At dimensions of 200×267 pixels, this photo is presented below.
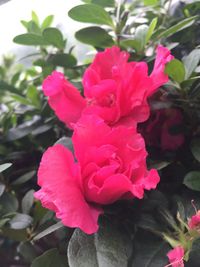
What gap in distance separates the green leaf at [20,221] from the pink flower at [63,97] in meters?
0.12

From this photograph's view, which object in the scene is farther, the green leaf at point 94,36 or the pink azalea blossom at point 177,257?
the green leaf at point 94,36

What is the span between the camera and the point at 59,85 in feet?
1.45

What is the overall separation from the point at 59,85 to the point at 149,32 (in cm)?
14

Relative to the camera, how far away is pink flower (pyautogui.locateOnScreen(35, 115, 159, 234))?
34cm

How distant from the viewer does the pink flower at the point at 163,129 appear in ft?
1.55

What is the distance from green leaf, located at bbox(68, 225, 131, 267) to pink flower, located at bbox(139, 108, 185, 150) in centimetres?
14

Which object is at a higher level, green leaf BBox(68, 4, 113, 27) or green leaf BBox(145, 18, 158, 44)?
green leaf BBox(68, 4, 113, 27)

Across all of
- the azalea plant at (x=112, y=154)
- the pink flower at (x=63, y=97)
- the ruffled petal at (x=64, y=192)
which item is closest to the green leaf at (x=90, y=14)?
the azalea plant at (x=112, y=154)

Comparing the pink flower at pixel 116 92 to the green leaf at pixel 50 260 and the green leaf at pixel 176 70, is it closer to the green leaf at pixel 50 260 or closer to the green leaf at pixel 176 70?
the green leaf at pixel 176 70

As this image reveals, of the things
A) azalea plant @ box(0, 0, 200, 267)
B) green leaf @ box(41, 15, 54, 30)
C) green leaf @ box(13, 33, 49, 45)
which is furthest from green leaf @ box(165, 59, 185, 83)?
green leaf @ box(41, 15, 54, 30)

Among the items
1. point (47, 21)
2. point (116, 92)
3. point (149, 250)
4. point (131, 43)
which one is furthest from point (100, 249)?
point (47, 21)

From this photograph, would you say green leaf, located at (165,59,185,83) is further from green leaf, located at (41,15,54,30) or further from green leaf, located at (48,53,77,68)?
green leaf, located at (41,15,54,30)

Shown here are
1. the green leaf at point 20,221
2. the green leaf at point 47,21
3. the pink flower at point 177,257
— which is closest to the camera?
the pink flower at point 177,257

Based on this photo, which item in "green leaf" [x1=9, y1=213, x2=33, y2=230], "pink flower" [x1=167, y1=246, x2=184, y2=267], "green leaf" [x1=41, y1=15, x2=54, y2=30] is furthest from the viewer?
"green leaf" [x1=41, y1=15, x2=54, y2=30]
